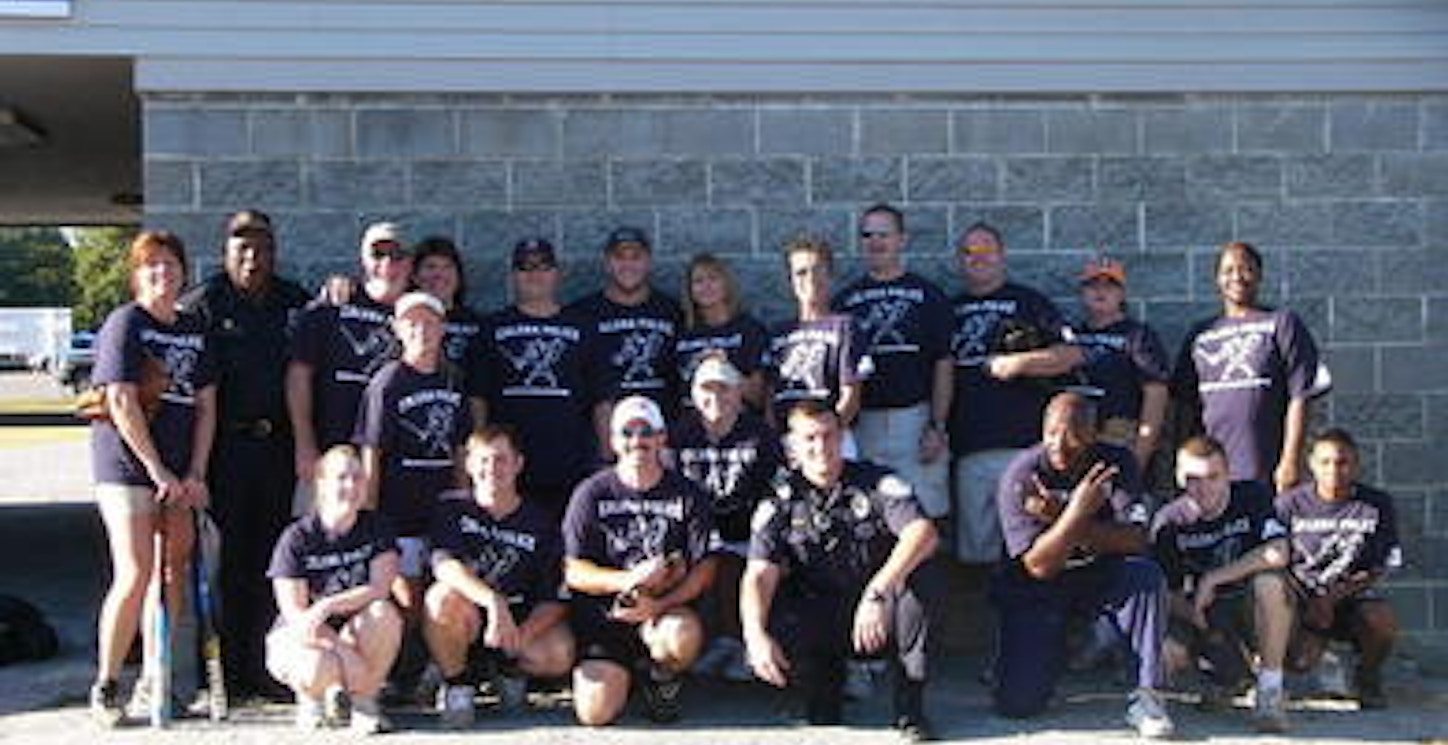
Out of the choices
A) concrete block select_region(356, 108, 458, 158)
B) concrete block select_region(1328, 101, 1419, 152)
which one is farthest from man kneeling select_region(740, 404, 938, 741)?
concrete block select_region(1328, 101, 1419, 152)

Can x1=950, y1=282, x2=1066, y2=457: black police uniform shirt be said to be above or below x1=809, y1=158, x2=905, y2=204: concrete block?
below

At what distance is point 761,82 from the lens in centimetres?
807

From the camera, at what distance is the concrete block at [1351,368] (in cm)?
838

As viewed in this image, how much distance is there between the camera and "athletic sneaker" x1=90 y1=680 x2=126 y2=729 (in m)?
6.52

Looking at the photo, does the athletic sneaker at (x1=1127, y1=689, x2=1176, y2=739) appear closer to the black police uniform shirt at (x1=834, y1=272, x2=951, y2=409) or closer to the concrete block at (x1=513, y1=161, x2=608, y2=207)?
the black police uniform shirt at (x1=834, y1=272, x2=951, y2=409)

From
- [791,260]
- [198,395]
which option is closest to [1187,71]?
[791,260]

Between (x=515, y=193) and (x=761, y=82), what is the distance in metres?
1.27

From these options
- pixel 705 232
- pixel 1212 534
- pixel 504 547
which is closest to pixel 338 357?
pixel 504 547

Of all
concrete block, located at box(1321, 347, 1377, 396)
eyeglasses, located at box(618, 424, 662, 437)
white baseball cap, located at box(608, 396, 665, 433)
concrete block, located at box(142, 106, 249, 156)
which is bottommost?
eyeglasses, located at box(618, 424, 662, 437)

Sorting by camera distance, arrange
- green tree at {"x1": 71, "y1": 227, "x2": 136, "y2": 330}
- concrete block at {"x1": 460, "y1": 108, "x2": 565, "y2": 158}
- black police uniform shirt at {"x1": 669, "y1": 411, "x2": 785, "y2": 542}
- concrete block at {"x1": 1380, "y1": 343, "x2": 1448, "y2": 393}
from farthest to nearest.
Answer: green tree at {"x1": 71, "y1": 227, "x2": 136, "y2": 330} < concrete block at {"x1": 1380, "y1": 343, "x2": 1448, "y2": 393} < concrete block at {"x1": 460, "y1": 108, "x2": 565, "y2": 158} < black police uniform shirt at {"x1": 669, "y1": 411, "x2": 785, "y2": 542}

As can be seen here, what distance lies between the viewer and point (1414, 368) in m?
8.43

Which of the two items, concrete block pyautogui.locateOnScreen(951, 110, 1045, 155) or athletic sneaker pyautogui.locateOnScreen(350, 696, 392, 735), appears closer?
athletic sneaker pyautogui.locateOnScreen(350, 696, 392, 735)

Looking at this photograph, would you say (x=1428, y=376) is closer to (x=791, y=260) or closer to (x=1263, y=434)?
(x=1263, y=434)

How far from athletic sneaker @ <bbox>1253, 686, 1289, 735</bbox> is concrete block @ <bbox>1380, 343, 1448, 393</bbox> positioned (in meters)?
2.43
